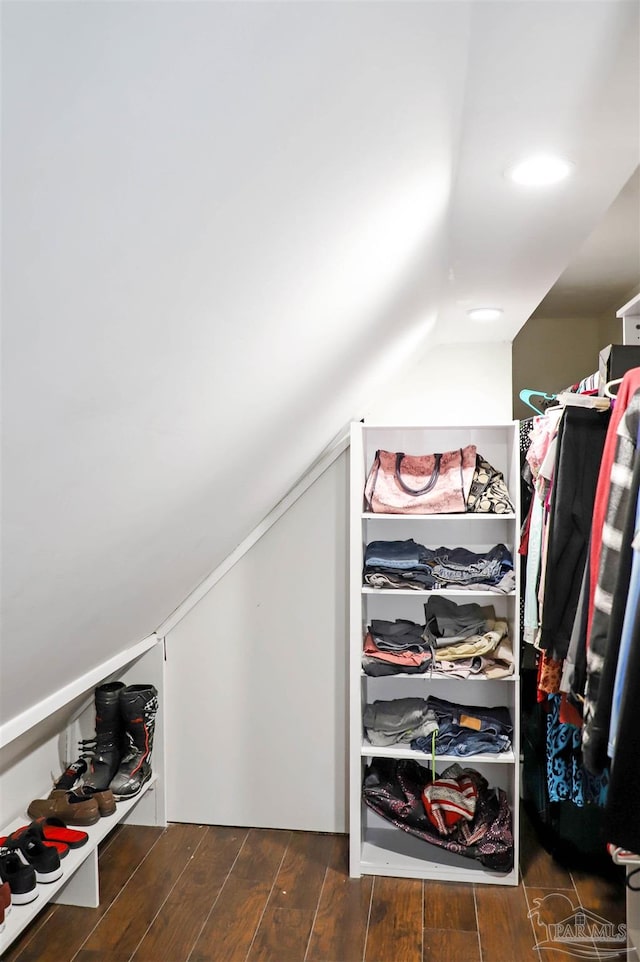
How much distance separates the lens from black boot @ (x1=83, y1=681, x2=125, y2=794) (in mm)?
2936

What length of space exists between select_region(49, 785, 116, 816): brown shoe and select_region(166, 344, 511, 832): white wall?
1.78 feet

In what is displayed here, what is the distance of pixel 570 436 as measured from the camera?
1901mm

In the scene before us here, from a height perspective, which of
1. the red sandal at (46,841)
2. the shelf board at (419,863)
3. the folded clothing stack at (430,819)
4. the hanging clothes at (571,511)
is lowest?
the shelf board at (419,863)

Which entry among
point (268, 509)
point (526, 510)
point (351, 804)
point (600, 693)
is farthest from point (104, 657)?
point (600, 693)

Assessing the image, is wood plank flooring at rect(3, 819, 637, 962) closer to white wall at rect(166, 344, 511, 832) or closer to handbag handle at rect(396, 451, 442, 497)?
white wall at rect(166, 344, 511, 832)

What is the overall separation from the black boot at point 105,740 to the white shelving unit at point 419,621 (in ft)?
2.95

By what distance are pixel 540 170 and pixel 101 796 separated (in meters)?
2.40

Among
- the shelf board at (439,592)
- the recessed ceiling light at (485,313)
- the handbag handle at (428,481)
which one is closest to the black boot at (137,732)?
the shelf board at (439,592)

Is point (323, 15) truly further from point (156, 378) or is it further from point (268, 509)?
point (268, 509)

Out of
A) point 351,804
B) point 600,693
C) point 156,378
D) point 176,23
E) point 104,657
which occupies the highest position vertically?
point 176,23

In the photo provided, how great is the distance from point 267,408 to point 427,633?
1.61m

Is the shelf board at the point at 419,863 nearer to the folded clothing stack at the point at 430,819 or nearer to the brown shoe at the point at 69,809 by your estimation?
the folded clothing stack at the point at 430,819

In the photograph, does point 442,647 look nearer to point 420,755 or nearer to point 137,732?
point 420,755

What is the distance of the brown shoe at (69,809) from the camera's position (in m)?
2.64
